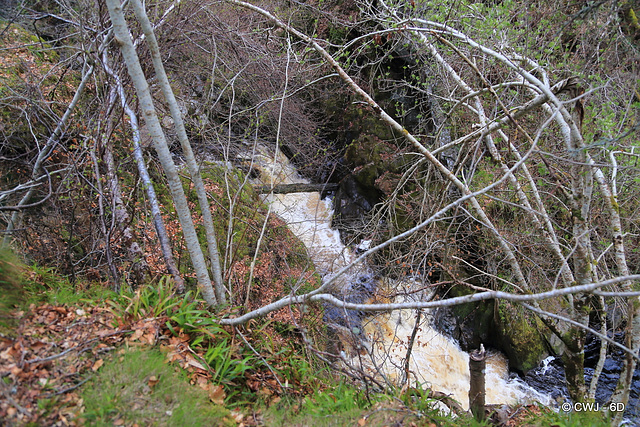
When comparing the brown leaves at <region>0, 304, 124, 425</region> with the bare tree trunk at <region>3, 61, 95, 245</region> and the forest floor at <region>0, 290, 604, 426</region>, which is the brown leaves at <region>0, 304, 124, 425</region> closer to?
the forest floor at <region>0, 290, 604, 426</region>

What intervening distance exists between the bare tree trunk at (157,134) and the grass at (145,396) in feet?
2.45

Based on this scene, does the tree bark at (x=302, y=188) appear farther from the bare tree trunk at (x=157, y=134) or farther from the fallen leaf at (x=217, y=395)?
the fallen leaf at (x=217, y=395)

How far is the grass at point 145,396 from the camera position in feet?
6.27

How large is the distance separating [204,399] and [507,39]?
16.6 ft

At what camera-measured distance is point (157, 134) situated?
8.49 ft

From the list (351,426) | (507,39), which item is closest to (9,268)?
(351,426)

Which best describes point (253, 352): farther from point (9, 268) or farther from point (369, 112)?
point (369, 112)

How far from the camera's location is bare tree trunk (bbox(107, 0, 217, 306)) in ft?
7.69

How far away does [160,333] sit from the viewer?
102 inches

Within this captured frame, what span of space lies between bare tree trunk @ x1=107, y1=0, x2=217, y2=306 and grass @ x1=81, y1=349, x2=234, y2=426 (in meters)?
0.75

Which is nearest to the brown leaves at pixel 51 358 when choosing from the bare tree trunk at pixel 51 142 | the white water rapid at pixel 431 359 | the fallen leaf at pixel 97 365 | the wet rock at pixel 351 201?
the fallen leaf at pixel 97 365

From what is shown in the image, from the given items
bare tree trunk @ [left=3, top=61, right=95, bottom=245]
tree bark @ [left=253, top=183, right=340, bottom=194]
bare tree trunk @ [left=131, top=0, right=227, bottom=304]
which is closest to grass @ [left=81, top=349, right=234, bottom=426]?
bare tree trunk @ [left=131, top=0, right=227, bottom=304]

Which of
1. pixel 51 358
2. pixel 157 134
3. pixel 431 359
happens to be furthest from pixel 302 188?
pixel 51 358

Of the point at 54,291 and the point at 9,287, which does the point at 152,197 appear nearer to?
the point at 54,291
